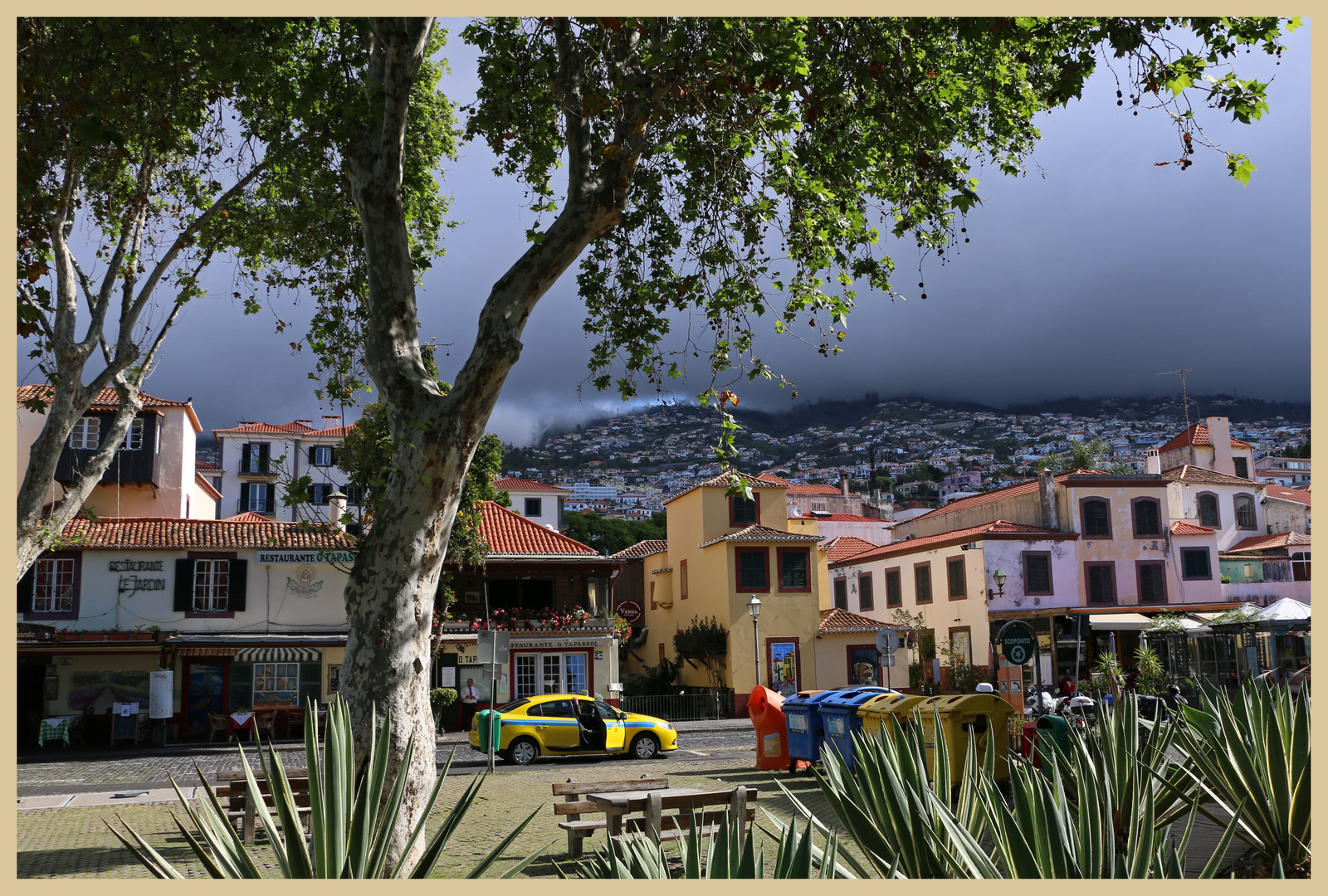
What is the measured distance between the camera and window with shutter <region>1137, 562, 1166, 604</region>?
130 ft

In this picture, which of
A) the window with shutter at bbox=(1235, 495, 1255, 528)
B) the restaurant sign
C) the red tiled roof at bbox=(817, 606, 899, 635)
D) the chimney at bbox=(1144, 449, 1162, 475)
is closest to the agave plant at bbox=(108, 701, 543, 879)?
the restaurant sign

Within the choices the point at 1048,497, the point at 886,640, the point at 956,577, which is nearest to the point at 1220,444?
the point at 1048,497

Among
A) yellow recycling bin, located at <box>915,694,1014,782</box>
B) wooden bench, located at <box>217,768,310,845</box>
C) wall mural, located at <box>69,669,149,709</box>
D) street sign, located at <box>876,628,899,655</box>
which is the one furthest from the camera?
wall mural, located at <box>69,669,149,709</box>

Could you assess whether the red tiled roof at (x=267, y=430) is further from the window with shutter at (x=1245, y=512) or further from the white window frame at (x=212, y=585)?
the window with shutter at (x=1245, y=512)

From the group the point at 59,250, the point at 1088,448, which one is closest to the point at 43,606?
the point at 59,250

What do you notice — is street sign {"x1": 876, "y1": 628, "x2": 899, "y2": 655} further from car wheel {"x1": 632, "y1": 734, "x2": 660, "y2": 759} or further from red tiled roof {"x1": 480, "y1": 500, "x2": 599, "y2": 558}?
red tiled roof {"x1": 480, "y1": 500, "x2": 599, "y2": 558}

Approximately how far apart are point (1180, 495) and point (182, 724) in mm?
39452

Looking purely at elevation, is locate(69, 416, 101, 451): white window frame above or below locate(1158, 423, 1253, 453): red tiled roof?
below

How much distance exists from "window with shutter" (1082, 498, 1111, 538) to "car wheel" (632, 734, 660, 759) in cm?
2399

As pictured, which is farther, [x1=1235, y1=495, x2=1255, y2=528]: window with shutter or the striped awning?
[x1=1235, y1=495, x2=1255, y2=528]: window with shutter

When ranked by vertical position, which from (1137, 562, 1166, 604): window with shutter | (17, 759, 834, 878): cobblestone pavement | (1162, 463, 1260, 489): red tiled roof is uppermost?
(1162, 463, 1260, 489): red tiled roof

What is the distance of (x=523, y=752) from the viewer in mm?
21188

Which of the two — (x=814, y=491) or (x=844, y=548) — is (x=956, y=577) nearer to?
(x=844, y=548)

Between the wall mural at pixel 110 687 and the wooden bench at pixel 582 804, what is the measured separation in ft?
69.8
